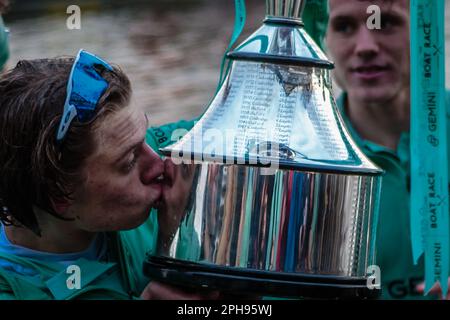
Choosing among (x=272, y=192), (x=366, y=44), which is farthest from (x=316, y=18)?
(x=272, y=192)

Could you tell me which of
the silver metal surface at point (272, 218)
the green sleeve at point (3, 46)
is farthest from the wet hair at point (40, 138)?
the green sleeve at point (3, 46)

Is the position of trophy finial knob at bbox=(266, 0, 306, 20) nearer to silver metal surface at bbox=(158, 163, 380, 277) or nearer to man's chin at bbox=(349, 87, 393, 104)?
silver metal surface at bbox=(158, 163, 380, 277)

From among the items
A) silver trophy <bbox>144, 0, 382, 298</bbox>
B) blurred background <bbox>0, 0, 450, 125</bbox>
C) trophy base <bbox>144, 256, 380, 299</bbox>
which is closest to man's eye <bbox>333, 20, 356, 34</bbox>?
blurred background <bbox>0, 0, 450, 125</bbox>

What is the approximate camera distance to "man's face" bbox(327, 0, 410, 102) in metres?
1.89

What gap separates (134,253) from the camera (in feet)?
4.58

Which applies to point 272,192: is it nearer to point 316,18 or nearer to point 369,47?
point 316,18

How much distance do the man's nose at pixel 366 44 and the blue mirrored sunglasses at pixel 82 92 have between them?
2.39 feet

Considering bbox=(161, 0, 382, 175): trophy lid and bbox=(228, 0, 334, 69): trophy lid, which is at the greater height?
bbox=(228, 0, 334, 69): trophy lid

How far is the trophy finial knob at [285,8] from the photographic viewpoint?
1.30m

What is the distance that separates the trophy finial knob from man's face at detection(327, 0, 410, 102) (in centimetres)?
55

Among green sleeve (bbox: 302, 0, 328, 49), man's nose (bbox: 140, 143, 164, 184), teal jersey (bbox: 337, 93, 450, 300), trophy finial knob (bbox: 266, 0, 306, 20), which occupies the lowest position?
teal jersey (bbox: 337, 93, 450, 300)

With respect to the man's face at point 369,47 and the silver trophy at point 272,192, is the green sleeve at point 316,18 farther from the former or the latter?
the silver trophy at point 272,192

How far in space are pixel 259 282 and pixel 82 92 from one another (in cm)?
30

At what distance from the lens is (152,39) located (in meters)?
2.44
